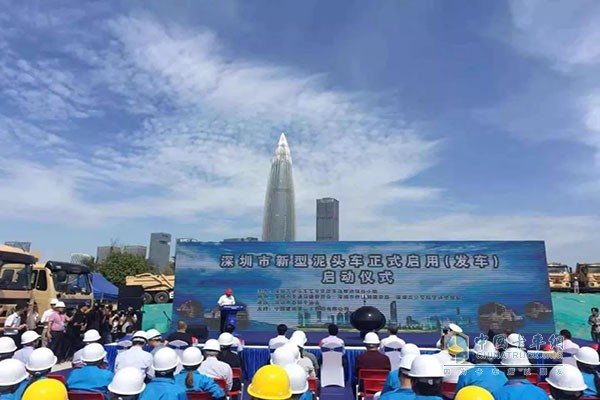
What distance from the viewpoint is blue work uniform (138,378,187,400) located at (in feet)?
10.1

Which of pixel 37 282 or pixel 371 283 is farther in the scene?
pixel 371 283

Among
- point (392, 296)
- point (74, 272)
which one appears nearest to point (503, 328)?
point (392, 296)

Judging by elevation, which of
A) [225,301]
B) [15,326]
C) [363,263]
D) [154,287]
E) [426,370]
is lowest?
[15,326]

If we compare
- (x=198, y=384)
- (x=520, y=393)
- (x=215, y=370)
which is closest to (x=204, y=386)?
(x=198, y=384)

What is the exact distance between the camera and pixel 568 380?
2914 mm

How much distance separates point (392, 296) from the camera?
14.0 meters

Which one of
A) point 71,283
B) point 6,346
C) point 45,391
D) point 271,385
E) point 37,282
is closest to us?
point 271,385

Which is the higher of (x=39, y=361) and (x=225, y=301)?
(x=225, y=301)

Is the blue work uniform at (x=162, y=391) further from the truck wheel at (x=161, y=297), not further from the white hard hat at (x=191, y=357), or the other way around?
the truck wheel at (x=161, y=297)

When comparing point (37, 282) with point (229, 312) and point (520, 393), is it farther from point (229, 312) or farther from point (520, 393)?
point (520, 393)

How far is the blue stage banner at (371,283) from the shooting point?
44.4 feet

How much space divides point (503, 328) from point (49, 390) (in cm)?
1347

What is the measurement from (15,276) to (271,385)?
11.7m

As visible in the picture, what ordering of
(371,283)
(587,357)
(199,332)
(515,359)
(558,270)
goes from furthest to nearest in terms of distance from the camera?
(558,270)
(371,283)
(199,332)
(587,357)
(515,359)
